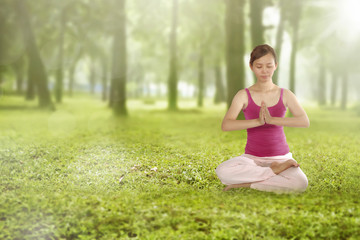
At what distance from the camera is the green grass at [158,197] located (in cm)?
485

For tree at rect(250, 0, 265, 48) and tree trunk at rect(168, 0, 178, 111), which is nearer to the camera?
tree at rect(250, 0, 265, 48)

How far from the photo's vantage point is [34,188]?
21.3 feet

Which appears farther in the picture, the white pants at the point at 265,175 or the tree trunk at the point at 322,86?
the tree trunk at the point at 322,86

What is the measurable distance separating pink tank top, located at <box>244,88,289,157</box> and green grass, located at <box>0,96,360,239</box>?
2.30 feet

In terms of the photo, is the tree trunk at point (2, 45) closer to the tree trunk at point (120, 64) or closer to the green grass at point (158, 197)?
the tree trunk at point (120, 64)

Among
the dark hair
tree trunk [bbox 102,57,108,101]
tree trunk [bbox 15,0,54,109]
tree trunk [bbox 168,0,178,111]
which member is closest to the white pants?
the dark hair

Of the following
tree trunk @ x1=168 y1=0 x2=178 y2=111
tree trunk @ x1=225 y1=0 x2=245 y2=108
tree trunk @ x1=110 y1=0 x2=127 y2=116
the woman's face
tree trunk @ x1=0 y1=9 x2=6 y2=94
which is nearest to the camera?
the woman's face

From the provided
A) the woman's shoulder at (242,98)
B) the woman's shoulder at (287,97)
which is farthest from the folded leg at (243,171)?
the woman's shoulder at (287,97)

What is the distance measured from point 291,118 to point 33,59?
20.6 metres

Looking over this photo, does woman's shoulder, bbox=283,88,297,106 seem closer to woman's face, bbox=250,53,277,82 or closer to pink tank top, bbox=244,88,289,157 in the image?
pink tank top, bbox=244,88,289,157

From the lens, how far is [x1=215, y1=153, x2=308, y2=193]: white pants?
538cm

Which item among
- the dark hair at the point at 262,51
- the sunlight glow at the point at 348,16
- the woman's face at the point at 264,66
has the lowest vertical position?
the woman's face at the point at 264,66

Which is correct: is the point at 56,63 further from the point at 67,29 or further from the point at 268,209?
the point at 268,209

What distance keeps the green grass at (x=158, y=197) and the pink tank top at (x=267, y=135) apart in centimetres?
70
